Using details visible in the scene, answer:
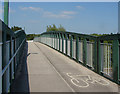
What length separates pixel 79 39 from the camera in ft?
36.6

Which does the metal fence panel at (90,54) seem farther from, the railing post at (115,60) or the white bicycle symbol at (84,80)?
the railing post at (115,60)

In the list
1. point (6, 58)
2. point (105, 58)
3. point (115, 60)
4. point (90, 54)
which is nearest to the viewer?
point (6, 58)

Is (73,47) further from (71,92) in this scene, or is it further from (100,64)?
(71,92)

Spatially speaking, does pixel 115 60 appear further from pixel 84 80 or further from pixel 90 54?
pixel 90 54

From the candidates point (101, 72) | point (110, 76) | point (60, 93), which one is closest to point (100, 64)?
point (101, 72)

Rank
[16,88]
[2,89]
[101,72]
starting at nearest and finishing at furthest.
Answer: [2,89]
[16,88]
[101,72]

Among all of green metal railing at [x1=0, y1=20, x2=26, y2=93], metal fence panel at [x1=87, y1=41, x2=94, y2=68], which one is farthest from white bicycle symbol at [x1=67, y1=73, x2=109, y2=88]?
green metal railing at [x1=0, y1=20, x2=26, y2=93]

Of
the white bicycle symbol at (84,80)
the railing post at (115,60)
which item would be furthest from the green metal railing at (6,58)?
the railing post at (115,60)

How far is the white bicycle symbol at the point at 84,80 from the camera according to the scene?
6.54 meters

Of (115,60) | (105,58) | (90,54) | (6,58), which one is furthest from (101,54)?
(6,58)

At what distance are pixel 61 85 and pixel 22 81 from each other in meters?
1.46

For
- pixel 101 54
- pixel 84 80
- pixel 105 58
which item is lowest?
pixel 84 80

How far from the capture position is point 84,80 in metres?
7.08

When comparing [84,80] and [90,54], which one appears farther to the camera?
[90,54]
